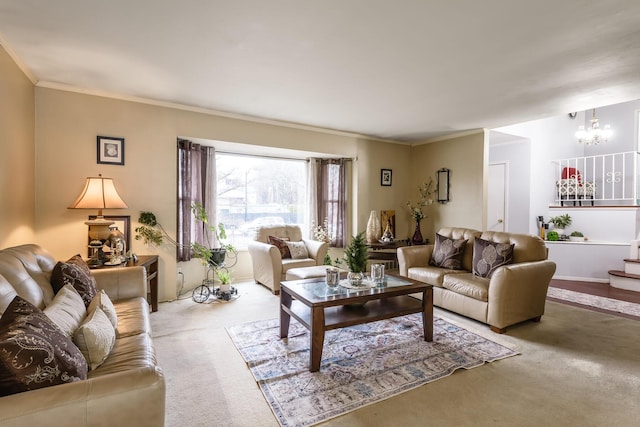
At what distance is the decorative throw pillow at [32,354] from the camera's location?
1028 mm

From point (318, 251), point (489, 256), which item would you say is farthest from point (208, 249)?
point (489, 256)

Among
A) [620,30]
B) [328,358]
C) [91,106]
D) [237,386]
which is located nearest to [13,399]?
[237,386]

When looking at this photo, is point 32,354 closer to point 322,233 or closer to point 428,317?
point 428,317

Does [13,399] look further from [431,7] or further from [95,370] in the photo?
[431,7]

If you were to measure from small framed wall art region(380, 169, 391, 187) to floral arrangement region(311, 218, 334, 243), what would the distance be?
1.26 metres

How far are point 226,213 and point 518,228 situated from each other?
562 centimetres

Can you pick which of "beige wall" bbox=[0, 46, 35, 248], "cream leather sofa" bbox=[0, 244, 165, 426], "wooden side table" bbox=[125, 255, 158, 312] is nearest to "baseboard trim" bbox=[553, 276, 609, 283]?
"wooden side table" bbox=[125, 255, 158, 312]

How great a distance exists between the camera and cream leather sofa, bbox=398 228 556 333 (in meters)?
2.94

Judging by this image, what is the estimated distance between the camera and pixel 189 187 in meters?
4.36

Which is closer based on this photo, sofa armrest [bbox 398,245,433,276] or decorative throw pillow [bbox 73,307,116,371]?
decorative throw pillow [bbox 73,307,116,371]

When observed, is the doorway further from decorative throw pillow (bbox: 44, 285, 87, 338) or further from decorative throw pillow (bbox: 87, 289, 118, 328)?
decorative throw pillow (bbox: 44, 285, 87, 338)

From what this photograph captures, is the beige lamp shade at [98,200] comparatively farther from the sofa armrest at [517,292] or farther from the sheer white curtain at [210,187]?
the sofa armrest at [517,292]

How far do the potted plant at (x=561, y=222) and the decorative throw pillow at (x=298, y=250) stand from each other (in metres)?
4.89

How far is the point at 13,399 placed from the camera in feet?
3.21
